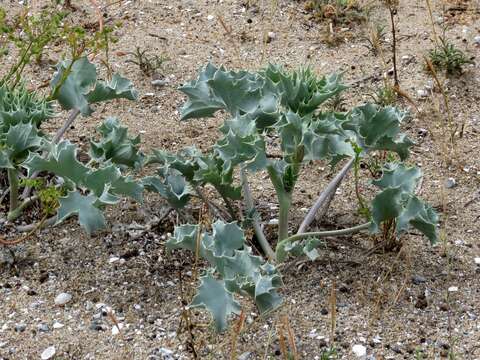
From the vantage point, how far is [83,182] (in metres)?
3.06

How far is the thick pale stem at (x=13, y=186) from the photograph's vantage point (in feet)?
10.9

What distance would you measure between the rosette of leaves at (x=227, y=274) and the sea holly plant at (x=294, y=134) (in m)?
0.19

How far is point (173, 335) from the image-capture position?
2.99m

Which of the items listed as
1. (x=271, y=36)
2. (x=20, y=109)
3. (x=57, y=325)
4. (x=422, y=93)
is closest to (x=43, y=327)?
(x=57, y=325)

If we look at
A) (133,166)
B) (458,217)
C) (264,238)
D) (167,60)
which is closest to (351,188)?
(458,217)

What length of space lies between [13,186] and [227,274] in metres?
1.03

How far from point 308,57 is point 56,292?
2319mm

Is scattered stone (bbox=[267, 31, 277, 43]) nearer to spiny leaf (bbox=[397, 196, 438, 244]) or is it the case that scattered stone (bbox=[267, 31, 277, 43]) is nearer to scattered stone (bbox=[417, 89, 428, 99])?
scattered stone (bbox=[417, 89, 428, 99])

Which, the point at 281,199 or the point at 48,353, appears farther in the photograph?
the point at 281,199

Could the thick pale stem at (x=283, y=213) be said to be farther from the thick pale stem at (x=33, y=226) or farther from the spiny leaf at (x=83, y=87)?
the thick pale stem at (x=33, y=226)

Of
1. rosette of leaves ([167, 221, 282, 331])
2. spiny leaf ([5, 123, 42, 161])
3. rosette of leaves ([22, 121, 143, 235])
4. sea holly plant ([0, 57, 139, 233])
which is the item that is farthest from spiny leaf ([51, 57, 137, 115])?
rosette of leaves ([167, 221, 282, 331])

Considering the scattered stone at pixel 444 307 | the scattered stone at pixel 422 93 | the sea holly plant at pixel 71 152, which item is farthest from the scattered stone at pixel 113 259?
the scattered stone at pixel 422 93

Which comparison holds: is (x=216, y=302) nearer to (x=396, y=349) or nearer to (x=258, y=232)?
(x=258, y=232)

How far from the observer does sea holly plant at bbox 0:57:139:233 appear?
2.99m
